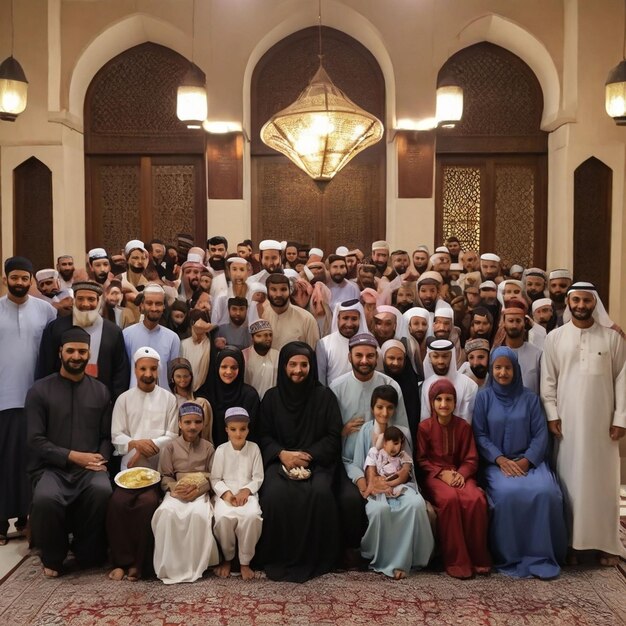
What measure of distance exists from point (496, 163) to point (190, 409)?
235 inches

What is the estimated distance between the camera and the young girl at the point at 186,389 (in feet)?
14.7

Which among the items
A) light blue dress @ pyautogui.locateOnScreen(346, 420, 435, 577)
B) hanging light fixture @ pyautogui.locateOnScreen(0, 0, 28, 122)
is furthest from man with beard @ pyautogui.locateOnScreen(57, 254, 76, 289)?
light blue dress @ pyautogui.locateOnScreen(346, 420, 435, 577)

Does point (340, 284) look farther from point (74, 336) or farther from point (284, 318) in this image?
point (74, 336)

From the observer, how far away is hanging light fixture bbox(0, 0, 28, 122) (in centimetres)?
702

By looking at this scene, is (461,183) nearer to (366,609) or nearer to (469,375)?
(469,375)

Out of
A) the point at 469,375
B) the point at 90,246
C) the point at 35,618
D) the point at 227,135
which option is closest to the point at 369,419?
the point at 469,375

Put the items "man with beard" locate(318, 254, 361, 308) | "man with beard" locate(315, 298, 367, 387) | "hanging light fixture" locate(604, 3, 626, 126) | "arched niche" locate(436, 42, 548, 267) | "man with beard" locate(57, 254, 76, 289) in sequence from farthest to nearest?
"arched niche" locate(436, 42, 548, 267) → "hanging light fixture" locate(604, 3, 626, 126) → "man with beard" locate(57, 254, 76, 289) → "man with beard" locate(318, 254, 361, 308) → "man with beard" locate(315, 298, 367, 387)

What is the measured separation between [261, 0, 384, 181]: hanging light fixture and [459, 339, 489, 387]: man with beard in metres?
2.00

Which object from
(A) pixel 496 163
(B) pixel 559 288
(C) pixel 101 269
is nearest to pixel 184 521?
(C) pixel 101 269

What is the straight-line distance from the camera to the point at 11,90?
23.1 ft

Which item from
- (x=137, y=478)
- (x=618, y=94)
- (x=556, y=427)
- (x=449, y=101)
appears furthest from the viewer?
(x=449, y=101)

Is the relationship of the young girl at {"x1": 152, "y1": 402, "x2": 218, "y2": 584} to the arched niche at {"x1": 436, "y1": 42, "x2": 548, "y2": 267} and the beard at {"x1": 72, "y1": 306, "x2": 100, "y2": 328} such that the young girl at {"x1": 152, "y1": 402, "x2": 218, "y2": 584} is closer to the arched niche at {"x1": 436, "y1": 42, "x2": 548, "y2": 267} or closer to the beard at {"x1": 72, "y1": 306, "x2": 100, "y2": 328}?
the beard at {"x1": 72, "y1": 306, "x2": 100, "y2": 328}

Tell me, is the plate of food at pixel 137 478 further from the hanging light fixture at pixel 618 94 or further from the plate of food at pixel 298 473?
the hanging light fixture at pixel 618 94

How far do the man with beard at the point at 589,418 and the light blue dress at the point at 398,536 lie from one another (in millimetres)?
901
